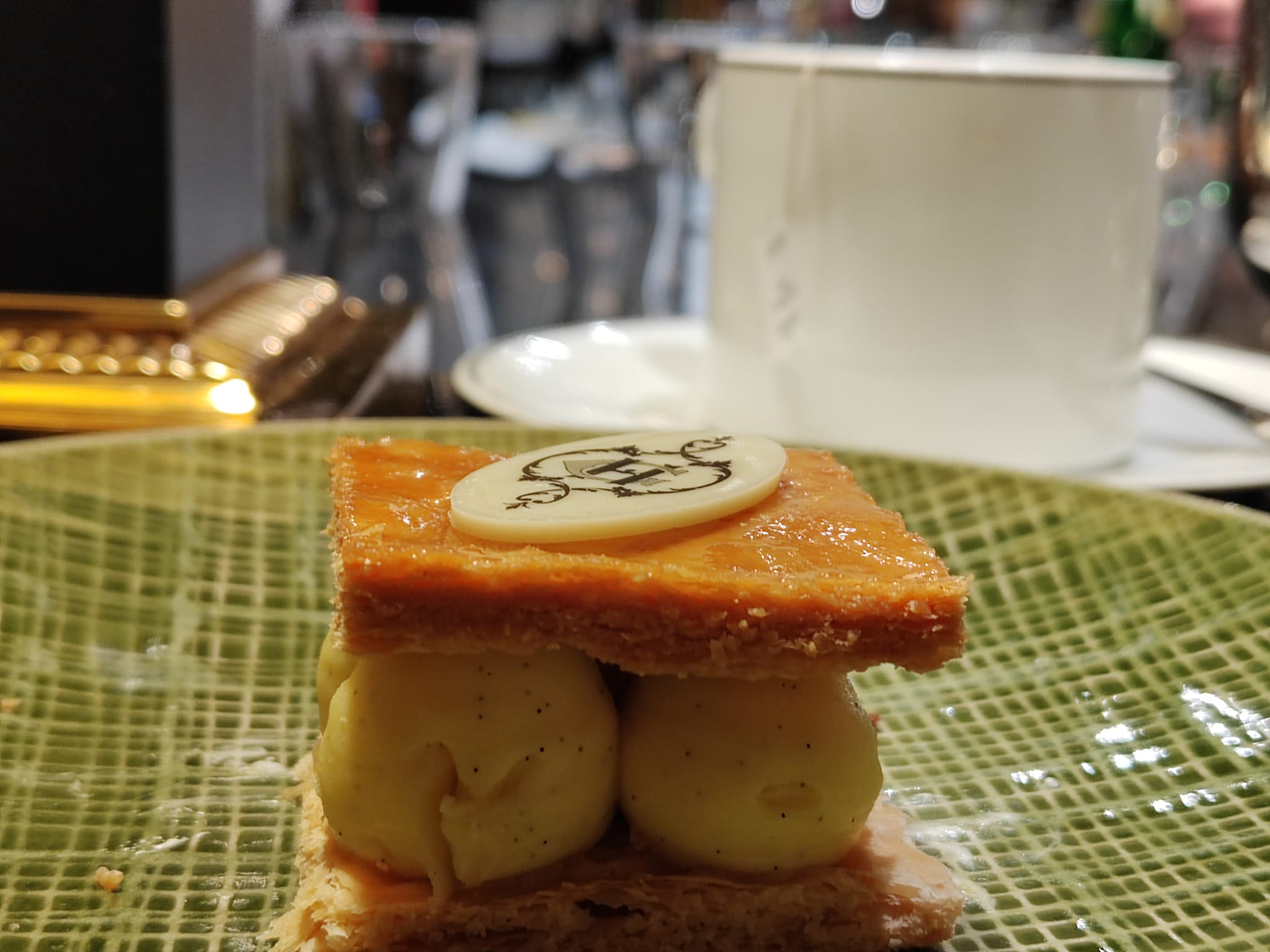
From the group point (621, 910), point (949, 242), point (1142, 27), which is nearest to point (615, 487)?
point (621, 910)

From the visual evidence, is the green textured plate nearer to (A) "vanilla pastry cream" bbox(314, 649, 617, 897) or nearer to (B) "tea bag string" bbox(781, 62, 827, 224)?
(A) "vanilla pastry cream" bbox(314, 649, 617, 897)

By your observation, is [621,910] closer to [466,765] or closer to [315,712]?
[466,765]

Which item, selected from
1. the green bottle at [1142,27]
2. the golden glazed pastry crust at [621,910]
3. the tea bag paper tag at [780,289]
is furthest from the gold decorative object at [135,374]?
the green bottle at [1142,27]

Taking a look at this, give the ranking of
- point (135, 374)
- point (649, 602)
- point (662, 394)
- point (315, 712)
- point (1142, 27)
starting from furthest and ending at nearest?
point (1142, 27) → point (662, 394) → point (135, 374) → point (315, 712) → point (649, 602)

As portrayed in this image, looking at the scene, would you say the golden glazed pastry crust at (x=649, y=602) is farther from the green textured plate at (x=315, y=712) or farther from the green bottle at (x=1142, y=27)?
the green bottle at (x=1142, y=27)

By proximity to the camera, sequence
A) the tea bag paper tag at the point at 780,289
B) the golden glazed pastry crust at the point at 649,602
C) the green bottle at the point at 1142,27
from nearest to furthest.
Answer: the golden glazed pastry crust at the point at 649,602, the tea bag paper tag at the point at 780,289, the green bottle at the point at 1142,27
